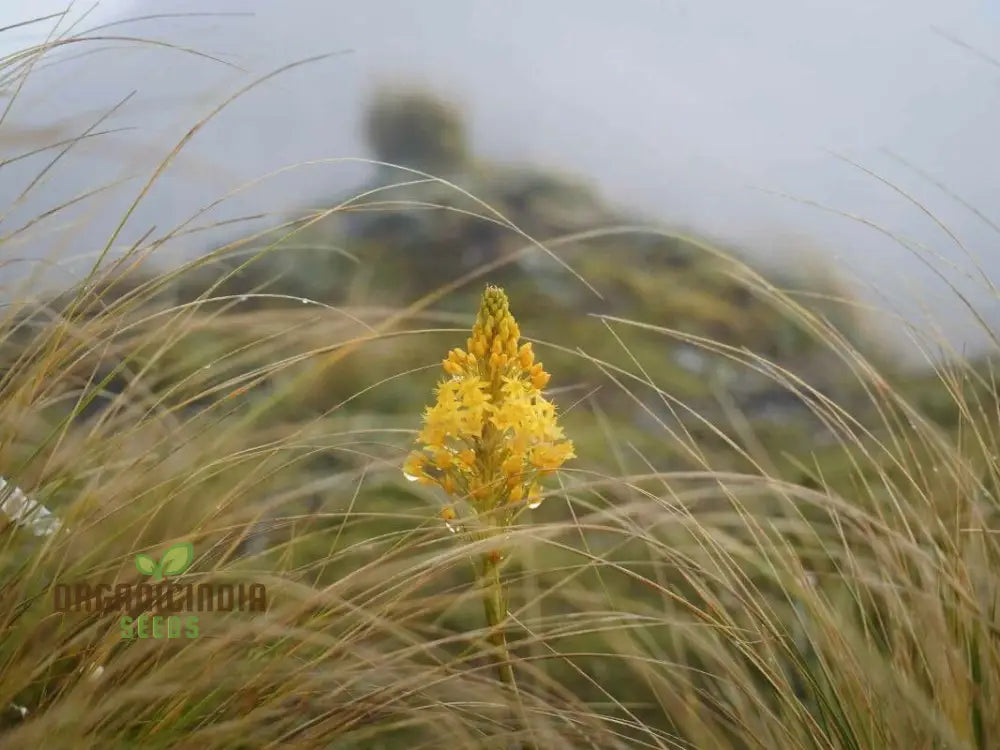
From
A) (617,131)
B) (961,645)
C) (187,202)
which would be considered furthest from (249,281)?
(961,645)

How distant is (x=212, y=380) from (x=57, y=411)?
24 centimetres

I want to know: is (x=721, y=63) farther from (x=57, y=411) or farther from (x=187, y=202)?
(x=57, y=411)

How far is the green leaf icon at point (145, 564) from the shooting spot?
92cm

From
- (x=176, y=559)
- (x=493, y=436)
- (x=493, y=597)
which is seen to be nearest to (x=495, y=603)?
(x=493, y=597)

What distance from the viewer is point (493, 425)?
891 mm

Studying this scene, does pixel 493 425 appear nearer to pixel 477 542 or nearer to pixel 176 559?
pixel 477 542

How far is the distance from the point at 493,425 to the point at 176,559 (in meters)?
0.37

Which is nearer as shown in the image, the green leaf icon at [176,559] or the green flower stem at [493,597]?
the green flower stem at [493,597]

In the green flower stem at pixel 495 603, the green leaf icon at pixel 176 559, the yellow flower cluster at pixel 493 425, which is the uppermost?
the yellow flower cluster at pixel 493 425

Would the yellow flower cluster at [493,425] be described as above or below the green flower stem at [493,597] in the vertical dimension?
above

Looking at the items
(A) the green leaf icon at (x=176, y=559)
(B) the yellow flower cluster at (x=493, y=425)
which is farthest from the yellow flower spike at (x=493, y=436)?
(A) the green leaf icon at (x=176, y=559)

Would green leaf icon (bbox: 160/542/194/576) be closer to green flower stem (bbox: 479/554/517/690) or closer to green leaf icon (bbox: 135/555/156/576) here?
green leaf icon (bbox: 135/555/156/576)

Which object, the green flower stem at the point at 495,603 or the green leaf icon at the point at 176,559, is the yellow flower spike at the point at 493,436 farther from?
the green leaf icon at the point at 176,559

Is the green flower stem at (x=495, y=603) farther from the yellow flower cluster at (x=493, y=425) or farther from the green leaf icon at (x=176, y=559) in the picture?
the green leaf icon at (x=176, y=559)
